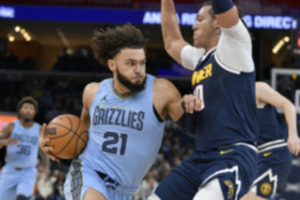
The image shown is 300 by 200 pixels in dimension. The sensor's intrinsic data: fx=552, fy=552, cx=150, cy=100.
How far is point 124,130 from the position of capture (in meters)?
4.23

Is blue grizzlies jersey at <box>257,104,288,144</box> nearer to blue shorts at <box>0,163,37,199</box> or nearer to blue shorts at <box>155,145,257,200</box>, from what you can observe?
blue shorts at <box>155,145,257,200</box>

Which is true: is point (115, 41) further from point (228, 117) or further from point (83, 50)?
point (83, 50)

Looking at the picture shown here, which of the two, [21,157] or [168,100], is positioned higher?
[168,100]

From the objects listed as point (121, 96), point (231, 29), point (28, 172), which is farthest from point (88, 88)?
point (28, 172)

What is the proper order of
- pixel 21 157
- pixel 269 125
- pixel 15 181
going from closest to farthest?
1. pixel 269 125
2. pixel 15 181
3. pixel 21 157

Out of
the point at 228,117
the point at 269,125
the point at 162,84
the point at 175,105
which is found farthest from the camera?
the point at 269,125

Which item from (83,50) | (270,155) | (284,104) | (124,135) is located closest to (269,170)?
(270,155)

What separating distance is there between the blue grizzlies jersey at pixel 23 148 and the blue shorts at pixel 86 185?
445cm

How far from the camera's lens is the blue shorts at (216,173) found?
3.45 m

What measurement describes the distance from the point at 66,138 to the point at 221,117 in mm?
1411

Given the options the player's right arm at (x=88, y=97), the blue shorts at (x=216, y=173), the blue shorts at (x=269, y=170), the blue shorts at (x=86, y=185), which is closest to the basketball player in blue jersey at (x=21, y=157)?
the blue shorts at (x=269, y=170)

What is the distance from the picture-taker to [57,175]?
13.4m

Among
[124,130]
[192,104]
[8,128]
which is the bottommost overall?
[8,128]

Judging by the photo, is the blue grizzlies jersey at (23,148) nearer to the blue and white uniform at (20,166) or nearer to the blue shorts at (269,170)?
the blue and white uniform at (20,166)
